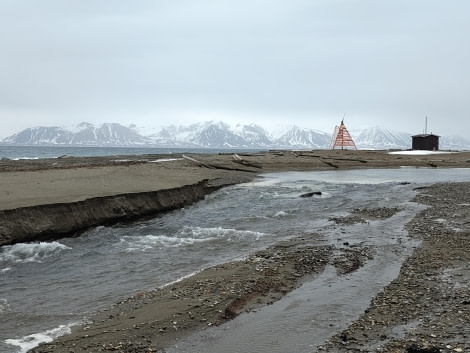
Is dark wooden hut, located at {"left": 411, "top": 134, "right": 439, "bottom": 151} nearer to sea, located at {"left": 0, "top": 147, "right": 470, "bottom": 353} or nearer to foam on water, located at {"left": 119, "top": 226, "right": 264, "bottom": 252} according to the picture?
sea, located at {"left": 0, "top": 147, "right": 470, "bottom": 353}

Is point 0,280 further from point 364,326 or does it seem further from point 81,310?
point 364,326

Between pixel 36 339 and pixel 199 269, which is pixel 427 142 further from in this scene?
pixel 36 339

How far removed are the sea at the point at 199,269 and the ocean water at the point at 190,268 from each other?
3cm

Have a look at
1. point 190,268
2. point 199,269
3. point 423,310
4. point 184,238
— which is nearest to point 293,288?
point 423,310

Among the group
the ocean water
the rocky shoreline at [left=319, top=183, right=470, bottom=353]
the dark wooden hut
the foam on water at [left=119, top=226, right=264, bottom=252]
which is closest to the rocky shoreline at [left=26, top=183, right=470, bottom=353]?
the rocky shoreline at [left=319, top=183, right=470, bottom=353]

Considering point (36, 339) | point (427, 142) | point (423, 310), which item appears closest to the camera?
point (36, 339)

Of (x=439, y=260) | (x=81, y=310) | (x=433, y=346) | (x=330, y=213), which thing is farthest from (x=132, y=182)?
(x=433, y=346)

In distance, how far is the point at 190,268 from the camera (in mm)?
11711

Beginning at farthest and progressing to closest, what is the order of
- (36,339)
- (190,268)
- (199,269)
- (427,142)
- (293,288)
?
(427,142)
(190,268)
(199,269)
(293,288)
(36,339)

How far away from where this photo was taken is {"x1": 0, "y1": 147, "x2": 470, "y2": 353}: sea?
24.4ft

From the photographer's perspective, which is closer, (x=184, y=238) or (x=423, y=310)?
(x=423, y=310)

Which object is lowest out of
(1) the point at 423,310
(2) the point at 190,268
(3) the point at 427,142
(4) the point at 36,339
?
(4) the point at 36,339

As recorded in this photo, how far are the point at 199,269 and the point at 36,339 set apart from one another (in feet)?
16.0

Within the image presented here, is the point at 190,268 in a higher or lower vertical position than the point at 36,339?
higher
